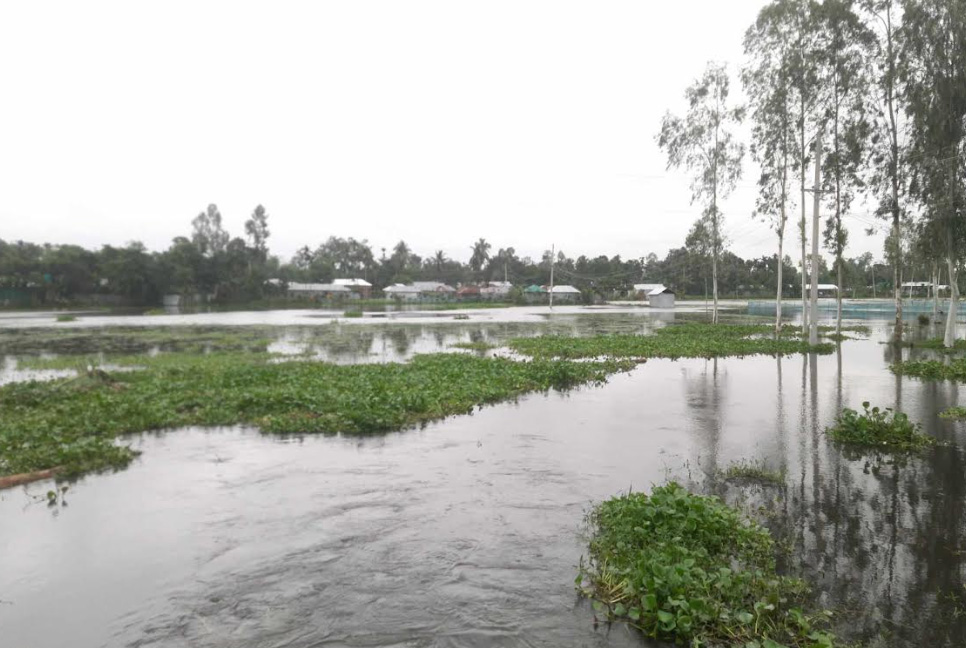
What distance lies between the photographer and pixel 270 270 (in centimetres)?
9875

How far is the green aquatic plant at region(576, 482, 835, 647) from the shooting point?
4727mm

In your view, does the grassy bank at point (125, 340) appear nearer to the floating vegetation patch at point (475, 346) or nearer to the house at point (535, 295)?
the floating vegetation patch at point (475, 346)

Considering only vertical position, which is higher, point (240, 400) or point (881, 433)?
point (240, 400)

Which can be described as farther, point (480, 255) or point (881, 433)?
point (480, 255)

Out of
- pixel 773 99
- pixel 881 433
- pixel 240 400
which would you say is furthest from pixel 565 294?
pixel 881 433

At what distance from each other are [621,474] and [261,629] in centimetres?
554

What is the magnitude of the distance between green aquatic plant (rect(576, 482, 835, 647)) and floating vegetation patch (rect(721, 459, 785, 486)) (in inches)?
65.5

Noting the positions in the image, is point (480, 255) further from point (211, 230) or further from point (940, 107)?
point (940, 107)

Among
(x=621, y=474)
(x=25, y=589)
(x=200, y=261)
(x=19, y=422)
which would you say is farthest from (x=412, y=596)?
(x=200, y=261)

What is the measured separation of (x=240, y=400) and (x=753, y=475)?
10.3 metres

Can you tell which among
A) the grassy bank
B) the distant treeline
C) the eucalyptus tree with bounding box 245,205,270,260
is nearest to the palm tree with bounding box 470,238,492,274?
the distant treeline

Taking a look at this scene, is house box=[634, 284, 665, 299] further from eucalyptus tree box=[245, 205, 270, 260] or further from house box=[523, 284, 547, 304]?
eucalyptus tree box=[245, 205, 270, 260]

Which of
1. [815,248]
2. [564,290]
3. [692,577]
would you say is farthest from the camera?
[564,290]

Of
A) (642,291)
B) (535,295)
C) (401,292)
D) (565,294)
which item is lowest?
(535,295)
